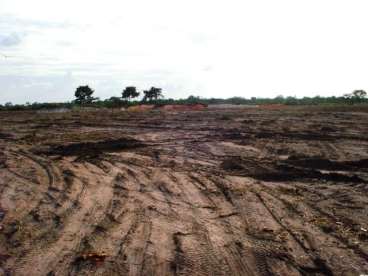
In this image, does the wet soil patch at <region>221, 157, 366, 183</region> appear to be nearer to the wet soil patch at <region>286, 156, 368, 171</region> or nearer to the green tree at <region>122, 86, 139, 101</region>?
the wet soil patch at <region>286, 156, 368, 171</region>

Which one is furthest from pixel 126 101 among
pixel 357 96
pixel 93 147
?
pixel 93 147

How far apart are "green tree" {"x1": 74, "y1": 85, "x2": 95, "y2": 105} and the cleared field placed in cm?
3696

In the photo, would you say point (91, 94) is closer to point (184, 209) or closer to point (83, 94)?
point (83, 94)

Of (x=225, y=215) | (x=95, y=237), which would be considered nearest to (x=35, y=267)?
(x=95, y=237)

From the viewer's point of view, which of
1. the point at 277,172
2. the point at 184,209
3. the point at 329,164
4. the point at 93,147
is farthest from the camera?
the point at 93,147

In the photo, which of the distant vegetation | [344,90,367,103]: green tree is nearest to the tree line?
the distant vegetation

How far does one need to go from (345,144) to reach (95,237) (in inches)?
416

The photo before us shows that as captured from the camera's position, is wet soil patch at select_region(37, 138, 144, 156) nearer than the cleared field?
No

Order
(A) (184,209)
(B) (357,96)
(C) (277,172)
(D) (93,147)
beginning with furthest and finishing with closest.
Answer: (B) (357,96) → (D) (93,147) → (C) (277,172) → (A) (184,209)

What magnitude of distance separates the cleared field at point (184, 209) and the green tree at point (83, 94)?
121ft

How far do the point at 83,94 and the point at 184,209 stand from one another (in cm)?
4507

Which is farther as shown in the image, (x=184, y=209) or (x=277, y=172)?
(x=277, y=172)

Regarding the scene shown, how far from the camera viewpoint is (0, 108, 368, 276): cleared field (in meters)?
5.12

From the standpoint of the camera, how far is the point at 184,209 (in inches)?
282
